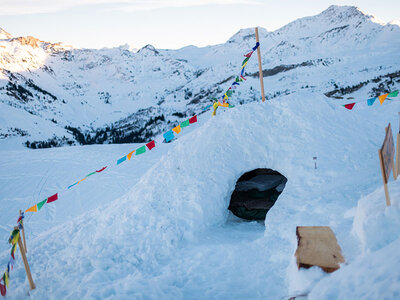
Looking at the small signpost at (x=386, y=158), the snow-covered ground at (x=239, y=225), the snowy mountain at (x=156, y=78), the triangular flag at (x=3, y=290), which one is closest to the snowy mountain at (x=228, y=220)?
the snow-covered ground at (x=239, y=225)

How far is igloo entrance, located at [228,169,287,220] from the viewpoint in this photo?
25.6 feet

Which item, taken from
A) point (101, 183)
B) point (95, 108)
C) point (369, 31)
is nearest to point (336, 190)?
point (101, 183)

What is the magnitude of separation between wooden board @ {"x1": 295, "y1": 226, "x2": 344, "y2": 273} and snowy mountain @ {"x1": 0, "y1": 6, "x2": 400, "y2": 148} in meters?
29.4

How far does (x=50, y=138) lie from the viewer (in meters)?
62.4

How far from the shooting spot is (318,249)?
3818 millimetres

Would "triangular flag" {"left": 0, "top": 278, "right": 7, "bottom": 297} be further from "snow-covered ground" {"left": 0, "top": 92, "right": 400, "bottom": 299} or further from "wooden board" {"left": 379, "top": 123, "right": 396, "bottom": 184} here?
"wooden board" {"left": 379, "top": 123, "right": 396, "bottom": 184}

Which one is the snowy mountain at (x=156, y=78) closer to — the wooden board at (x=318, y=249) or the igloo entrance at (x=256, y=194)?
the igloo entrance at (x=256, y=194)

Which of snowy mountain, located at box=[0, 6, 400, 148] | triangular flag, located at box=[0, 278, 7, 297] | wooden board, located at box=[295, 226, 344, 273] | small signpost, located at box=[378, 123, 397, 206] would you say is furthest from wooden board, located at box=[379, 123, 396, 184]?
snowy mountain, located at box=[0, 6, 400, 148]

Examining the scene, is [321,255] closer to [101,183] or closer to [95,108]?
[101,183]

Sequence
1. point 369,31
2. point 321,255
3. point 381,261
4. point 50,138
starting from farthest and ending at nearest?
1. point 369,31
2. point 50,138
3. point 321,255
4. point 381,261

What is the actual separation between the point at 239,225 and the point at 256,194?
1.80m

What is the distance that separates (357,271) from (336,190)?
3.55 metres

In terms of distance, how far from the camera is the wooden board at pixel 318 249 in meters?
3.55

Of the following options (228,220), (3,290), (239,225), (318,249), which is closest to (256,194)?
(228,220)
